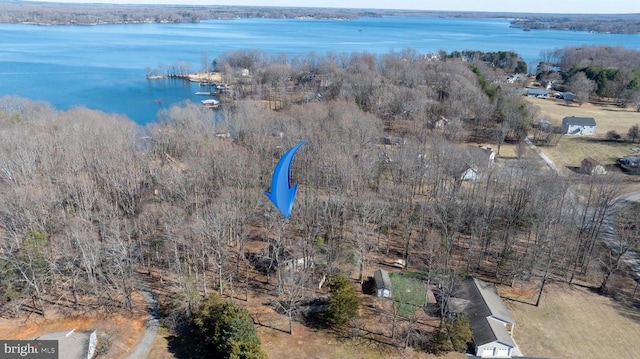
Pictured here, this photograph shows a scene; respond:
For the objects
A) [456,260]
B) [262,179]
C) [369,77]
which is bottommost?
[456,260]

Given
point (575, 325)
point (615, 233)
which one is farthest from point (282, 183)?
point (615, 233)

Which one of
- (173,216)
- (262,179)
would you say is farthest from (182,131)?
(173,216)

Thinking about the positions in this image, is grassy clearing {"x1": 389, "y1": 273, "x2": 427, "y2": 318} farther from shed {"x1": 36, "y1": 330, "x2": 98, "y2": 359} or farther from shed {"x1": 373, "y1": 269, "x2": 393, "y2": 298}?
shed {"x1": 36, "y1": 330, "x2": 98, "y2": 359}

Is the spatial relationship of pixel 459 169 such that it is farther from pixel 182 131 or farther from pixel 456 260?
pixel 182 131

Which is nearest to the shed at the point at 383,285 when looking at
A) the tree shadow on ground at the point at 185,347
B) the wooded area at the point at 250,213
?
the wooded area at the point at 250,213

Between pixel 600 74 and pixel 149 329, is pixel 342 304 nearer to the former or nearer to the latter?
pixel 149 329
